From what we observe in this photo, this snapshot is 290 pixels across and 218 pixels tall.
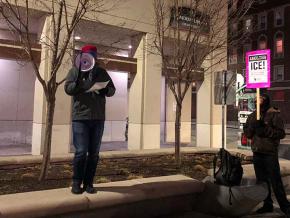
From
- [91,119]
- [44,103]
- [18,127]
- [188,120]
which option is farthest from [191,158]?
[188,120]

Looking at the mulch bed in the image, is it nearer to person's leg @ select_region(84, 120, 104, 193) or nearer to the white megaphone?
person's leg @ select_region(84, 120, 104, 193)

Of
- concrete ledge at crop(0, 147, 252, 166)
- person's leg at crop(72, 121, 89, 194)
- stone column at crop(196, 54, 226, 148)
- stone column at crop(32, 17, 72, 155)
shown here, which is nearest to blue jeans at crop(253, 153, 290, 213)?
person's leg at crop(72, 121, 89, 194)

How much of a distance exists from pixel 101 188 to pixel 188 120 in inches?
599

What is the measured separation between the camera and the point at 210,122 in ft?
53.3

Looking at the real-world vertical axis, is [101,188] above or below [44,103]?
below

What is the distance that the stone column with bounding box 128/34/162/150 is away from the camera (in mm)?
14102

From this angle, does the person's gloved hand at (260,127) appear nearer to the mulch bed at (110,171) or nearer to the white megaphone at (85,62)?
the mulch bed at (110,171)

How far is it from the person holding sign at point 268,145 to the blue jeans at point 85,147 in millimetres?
2592

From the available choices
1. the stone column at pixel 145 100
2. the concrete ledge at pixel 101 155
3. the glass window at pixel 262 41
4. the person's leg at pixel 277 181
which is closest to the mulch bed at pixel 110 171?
the concrete ledge at pixel 101 155

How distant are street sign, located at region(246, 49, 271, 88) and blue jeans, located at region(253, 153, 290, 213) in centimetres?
160

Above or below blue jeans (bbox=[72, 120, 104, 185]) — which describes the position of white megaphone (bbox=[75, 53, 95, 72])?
above

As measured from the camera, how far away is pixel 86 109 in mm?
4957

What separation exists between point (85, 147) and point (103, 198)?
0.68m

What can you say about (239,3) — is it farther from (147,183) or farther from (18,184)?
(18,184)
